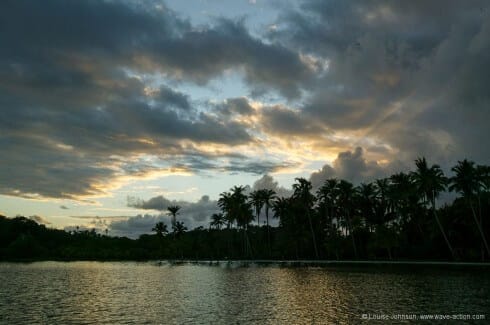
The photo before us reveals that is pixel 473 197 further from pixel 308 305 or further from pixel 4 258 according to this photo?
pixel 4 258

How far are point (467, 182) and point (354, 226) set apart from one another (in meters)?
30.4

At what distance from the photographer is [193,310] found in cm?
3506

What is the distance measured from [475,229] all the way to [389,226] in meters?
18.5

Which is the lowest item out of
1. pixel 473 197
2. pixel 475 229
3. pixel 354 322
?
pixel 354 322

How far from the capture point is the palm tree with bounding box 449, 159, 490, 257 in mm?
74938

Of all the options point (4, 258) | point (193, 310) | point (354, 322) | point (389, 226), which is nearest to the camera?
point (354, 322)

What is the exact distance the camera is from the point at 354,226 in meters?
99.2

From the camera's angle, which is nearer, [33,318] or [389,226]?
[33,318]

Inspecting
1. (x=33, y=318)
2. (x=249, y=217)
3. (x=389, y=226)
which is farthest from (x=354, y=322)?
(x=249, y=217)

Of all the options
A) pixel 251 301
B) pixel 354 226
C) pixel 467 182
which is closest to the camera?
pixel 251 301

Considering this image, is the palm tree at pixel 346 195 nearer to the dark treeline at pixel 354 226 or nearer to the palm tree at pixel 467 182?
the dark treeline at pixel 354 226

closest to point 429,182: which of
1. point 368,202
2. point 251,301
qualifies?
point 368,202

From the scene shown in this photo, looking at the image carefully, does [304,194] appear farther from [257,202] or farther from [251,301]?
[251,301]

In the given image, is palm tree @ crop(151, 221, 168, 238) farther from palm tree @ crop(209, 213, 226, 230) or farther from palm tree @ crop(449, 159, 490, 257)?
palm tree @ crop(449, 159, 490, 257)
